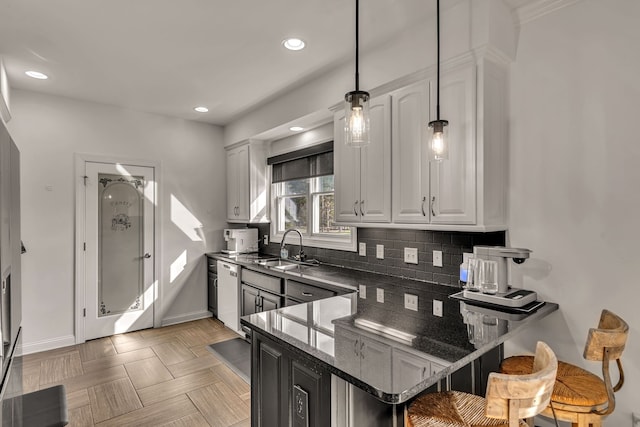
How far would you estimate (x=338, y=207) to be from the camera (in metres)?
3.12

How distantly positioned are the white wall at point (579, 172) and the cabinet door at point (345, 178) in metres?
1.15

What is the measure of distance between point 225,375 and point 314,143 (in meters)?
2.51

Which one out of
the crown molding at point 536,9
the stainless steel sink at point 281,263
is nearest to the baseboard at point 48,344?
the stainless steel sink at point 281,263

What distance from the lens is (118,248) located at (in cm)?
418

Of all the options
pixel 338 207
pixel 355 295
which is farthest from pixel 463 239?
pixel 338 207

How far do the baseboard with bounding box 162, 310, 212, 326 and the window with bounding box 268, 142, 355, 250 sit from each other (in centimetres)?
149

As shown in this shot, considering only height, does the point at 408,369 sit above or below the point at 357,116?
below

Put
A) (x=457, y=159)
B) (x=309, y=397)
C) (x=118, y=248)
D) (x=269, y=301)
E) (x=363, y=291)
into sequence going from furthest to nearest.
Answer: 1. (x=118, y=248)
2. (x=269, y=301)
3. (x=363, y=291)
4. (x=457, y=159)
5. (x=309, y=397)

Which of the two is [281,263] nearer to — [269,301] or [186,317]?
[269,301]

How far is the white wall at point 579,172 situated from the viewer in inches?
73.3

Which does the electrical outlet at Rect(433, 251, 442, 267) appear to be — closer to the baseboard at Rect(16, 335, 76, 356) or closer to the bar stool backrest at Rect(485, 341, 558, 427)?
the bar stool backrest at Rect(485, 341, 558, 427)

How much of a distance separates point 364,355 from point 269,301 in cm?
228

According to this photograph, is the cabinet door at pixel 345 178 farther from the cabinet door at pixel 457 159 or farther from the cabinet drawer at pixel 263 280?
the cabinet drawer at pixel 263 280

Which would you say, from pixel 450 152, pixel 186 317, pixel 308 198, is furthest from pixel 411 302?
pixel 186 317
